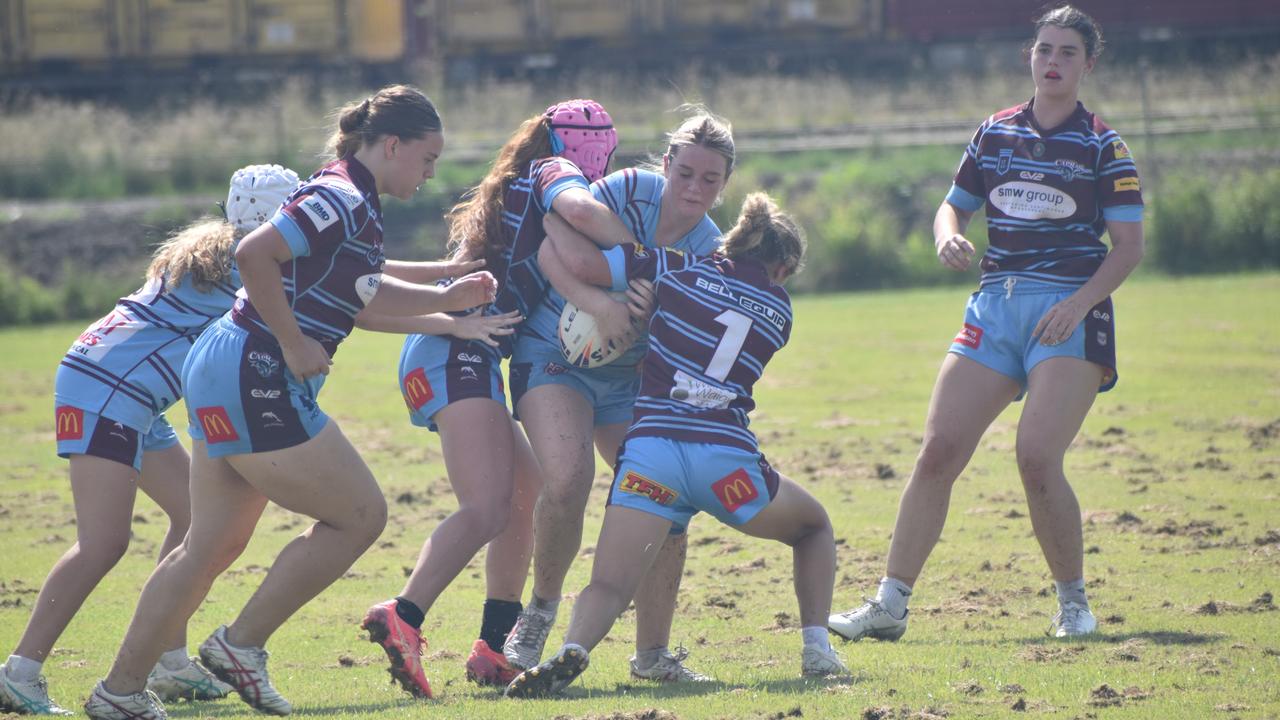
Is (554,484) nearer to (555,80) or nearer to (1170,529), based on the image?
(1170,529)

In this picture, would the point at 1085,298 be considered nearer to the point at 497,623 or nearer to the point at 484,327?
the point at 484,327

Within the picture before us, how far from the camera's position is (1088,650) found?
5.74 metres

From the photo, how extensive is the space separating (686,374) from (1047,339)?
5.45 ft

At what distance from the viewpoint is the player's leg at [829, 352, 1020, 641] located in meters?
6.23

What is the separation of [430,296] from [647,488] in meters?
1.07

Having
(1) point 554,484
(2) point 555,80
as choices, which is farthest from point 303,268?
(2) point 555,80

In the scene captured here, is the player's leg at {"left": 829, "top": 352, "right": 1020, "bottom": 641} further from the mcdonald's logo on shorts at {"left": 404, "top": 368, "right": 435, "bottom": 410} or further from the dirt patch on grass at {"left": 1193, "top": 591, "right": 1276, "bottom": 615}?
the mcdonald's logo on shorts at {"left": 404, "top": 368, "right": 435, "bottom": 410}

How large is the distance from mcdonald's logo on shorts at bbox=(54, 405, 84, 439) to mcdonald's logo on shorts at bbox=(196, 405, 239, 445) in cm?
84

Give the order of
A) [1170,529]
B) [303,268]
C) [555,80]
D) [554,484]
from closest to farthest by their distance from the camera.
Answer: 1. [303,268]
2. [554,484]
3. [1170,529]
4. [555,80]

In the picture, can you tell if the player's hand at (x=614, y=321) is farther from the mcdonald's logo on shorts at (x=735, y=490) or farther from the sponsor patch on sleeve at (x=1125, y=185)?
the sponsor patch on sleeve at (x=1125, y=185)

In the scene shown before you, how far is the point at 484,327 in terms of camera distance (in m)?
5.70

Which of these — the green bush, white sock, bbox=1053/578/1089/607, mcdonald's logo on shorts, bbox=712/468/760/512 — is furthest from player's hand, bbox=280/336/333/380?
the green bush

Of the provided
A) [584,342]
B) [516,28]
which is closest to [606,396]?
[584,342]

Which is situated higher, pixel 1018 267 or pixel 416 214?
pixel 1018 267
